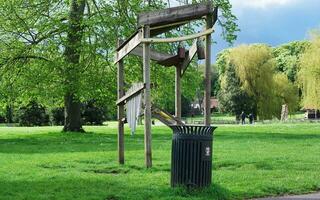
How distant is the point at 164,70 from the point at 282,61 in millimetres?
69930

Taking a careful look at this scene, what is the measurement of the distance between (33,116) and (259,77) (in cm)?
2783

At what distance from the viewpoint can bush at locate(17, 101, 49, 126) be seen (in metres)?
67.6

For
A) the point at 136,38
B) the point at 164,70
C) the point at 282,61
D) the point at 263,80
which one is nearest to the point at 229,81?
the point at 263,80

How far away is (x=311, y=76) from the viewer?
51.5 metres

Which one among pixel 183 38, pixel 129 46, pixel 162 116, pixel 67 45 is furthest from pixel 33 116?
pixel 183 38

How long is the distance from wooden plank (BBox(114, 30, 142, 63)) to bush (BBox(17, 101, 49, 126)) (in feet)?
180

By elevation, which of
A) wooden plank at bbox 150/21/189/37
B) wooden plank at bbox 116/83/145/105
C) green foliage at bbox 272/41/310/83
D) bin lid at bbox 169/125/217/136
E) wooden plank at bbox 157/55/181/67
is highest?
green foliage at bbox 272/41/310/83

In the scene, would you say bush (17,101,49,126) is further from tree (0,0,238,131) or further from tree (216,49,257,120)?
tree (0,0,238,131)

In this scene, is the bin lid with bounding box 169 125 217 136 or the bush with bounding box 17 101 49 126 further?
the bush with bounding box 17 101 49 126

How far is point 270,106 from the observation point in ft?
234

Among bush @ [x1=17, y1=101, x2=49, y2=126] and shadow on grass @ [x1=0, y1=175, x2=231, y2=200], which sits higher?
bush @ [x1=17, y1=101, x2=49, y2=126]

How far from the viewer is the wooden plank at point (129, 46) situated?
492 inches

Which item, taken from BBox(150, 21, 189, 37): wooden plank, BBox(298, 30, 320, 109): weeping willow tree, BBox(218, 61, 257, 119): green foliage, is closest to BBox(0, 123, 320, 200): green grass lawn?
BBox(150, 21, 189, 37): wooden plank

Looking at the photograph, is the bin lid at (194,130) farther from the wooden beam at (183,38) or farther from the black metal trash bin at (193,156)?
the wooden beam at (183,38)
